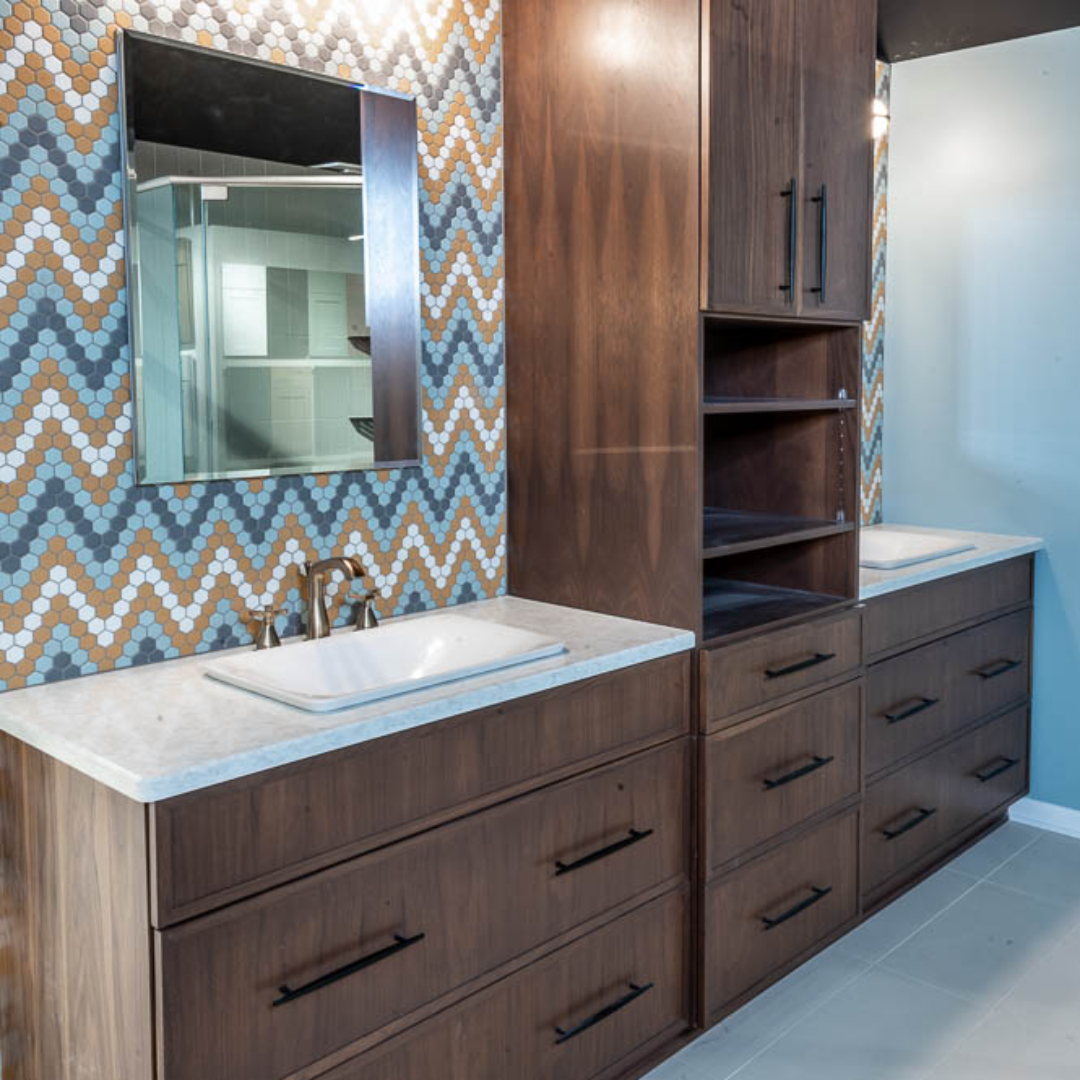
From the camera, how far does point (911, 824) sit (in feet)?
9.69

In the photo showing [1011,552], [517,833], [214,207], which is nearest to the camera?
[517,833]

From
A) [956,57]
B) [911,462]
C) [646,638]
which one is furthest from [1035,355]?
[646,638]

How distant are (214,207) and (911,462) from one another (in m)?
2.45

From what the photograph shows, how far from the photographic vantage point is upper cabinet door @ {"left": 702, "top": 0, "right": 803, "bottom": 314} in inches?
84.4

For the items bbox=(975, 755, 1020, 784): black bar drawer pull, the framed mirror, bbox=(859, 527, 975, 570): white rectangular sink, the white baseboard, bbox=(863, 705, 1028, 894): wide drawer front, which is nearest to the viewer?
the framed mirror

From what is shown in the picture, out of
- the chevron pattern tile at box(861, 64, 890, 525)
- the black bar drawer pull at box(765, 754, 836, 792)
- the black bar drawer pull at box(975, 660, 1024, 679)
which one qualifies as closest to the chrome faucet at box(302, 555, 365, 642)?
the black bar drawer pull at box(765, 754, 836, 792)

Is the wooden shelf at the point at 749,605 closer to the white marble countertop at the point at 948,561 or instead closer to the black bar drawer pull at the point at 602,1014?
the white marble countertop at the point at 948,561

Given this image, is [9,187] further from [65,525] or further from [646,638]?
[646,638]

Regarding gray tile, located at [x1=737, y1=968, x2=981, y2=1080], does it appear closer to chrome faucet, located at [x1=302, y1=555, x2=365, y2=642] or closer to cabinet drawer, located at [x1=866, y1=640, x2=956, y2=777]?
cabinet drawer, located at [x1=866, y1=640, x2=956, y2=777]

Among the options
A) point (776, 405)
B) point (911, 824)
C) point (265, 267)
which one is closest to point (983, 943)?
point (911, 824)

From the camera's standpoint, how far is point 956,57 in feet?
11.3

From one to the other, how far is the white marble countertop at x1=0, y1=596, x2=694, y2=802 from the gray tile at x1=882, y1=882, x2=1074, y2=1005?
117 centimetres

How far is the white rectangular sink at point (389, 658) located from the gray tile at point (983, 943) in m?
1.29

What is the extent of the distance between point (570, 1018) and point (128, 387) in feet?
4.33
